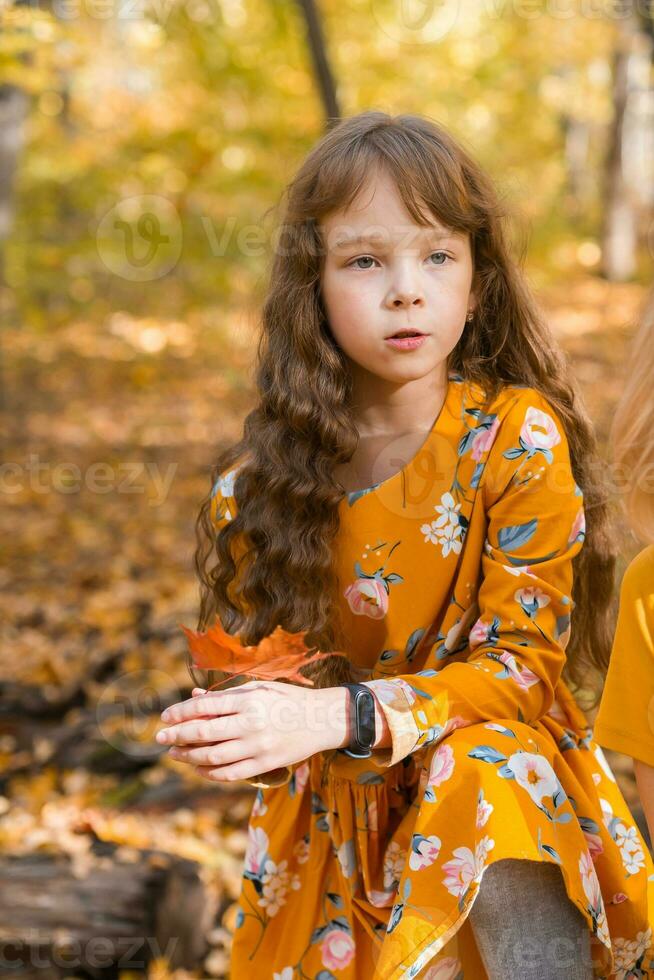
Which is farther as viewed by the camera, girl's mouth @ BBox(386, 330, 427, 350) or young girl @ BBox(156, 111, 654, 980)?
girl's mouth @ BBox(386, 330, 427, 350)

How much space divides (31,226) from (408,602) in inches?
431

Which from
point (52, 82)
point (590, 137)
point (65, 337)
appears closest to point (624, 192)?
point (65, 337)

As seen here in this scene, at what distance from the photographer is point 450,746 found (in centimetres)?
156

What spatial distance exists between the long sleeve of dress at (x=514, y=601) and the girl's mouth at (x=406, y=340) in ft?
0.68

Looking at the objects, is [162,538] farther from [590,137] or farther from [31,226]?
[590,137]

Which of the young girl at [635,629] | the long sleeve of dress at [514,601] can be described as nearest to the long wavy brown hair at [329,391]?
the long sleeve of dress at [514,601]

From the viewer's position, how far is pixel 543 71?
14156mm

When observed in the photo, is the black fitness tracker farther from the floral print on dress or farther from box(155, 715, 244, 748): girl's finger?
the floral print on dress

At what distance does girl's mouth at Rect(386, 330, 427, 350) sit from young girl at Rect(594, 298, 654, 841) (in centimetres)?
40

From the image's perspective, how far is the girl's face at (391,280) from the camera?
172 centimetres

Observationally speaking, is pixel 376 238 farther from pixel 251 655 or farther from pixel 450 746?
pixel 450 746

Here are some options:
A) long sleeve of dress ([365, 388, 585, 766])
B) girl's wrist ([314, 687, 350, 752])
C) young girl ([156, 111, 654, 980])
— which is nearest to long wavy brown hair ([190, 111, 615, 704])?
young girl ([156, 111, 654, 980])

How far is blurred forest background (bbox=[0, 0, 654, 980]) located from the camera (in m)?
2.62

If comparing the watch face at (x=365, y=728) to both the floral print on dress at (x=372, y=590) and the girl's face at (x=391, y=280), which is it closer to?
the floral print on dress at (x=372, y=590)
